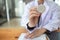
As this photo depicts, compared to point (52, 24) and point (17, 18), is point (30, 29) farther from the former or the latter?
point (17, 18)

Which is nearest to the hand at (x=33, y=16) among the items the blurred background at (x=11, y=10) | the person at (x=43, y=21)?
the person at (x=43, y=21)

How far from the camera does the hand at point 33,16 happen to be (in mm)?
886

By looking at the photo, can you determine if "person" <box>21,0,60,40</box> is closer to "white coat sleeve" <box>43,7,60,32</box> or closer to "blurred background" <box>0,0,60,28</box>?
"white coat sleeve" <box>43,7,60,32</box>

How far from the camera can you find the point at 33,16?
0.88 m

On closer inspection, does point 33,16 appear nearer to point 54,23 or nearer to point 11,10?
point 54,23

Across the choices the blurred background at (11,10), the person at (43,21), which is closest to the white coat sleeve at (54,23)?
the person at (43,21)

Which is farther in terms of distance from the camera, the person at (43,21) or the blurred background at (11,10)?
the blurred background at (11,10)

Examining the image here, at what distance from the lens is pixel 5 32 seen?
114 centimetres

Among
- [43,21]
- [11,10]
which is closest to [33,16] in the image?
[43,21]

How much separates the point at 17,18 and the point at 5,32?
15.3 inches

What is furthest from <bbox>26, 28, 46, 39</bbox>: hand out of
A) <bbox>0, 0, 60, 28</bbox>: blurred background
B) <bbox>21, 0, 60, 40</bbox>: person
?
<bbox>0, 0, 60, 28</bbox>: blurred background

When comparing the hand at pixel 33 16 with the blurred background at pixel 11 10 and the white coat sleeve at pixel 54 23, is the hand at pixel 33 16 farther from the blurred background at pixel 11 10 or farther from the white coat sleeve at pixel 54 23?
the blurred background at pixel 11 10

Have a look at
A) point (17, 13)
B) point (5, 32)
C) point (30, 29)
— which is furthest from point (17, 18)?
point (30, 29)

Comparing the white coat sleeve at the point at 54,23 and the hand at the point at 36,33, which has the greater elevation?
the white coat sleeve at the point at 54,23
